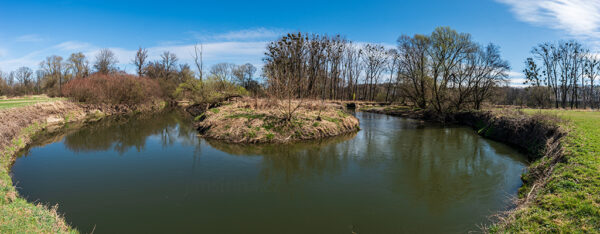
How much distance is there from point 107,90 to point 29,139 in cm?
1664

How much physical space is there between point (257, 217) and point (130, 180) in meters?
4.61

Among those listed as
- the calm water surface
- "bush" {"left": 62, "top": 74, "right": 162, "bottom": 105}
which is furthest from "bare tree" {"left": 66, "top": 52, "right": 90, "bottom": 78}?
the calm water surface

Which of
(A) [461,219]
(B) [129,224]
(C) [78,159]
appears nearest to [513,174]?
(A) [461,219]

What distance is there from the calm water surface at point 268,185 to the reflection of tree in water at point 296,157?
0.04 metres

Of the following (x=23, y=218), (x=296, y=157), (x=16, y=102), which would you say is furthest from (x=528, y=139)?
(x=16, y=102)

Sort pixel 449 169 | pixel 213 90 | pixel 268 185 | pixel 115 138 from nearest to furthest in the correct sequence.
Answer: pixel 268 185
pixel 449 169
pixel 115 138
pixel 213 90

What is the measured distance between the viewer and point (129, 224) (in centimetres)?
525

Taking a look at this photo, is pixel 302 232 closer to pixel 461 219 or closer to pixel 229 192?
pixel 229 192

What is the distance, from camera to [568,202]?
4898mm

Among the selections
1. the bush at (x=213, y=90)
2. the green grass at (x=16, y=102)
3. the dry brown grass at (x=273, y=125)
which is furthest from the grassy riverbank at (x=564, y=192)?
→ the green grass at (x=16, y=102)

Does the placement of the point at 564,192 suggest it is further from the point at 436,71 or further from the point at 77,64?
the point at 77,64

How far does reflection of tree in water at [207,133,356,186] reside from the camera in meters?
8.63

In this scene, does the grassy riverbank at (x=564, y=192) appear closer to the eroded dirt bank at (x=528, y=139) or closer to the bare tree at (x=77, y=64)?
the eroded dirt bank at (x=528, y=139)

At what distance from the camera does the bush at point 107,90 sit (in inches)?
1022
